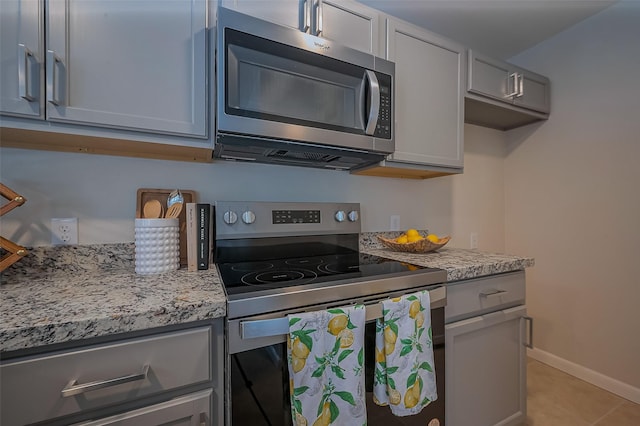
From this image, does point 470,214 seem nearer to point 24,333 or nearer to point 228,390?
point 228,390

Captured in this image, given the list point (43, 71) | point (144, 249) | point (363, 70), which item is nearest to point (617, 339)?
point (363, 70)

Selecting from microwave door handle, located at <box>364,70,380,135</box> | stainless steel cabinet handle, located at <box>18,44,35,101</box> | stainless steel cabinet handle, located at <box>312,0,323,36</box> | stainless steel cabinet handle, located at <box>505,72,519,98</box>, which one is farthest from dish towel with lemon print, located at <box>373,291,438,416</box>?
Result: stainless steel cabinet handle, located at <box>505,72,519,98</box>

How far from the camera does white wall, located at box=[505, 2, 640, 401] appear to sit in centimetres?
167

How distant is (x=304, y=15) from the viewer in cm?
119

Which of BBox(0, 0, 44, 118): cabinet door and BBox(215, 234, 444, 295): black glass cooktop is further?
BBox(215, 234, 444, 295): black glass cooktop

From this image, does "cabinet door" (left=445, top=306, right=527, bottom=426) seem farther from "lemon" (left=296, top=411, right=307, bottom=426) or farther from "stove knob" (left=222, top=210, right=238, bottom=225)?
"stove knob" (left=222, top=210, right=238, bottom=225)

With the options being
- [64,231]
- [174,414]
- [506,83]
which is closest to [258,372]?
[174,414]

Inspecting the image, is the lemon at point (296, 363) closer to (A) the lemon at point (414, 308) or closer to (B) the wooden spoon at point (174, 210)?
(A) the lemon at point (414, 308)

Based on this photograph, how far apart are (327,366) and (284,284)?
27cm

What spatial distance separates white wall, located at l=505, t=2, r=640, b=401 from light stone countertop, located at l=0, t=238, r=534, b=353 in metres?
0.93

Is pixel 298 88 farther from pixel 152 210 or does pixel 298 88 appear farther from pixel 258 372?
pixel 258 372

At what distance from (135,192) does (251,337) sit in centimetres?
85

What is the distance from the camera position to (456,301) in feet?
3.89

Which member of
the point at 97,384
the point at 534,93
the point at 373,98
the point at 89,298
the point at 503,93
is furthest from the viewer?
the point at 534,93
